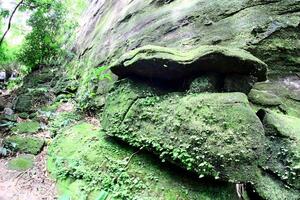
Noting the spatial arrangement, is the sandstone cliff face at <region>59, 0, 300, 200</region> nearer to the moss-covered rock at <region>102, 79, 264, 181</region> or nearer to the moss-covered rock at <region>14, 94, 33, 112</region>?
the moss-covered rock at <region>102, 79, 264, 181</region>

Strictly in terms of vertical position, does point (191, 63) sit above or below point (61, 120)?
above

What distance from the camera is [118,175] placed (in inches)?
181

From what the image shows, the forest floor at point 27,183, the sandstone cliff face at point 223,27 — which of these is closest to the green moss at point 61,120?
the forest floor at point 27,183

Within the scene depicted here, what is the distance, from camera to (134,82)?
5.52 meters

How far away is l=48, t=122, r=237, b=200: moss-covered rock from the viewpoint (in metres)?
4.18

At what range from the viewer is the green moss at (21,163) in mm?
5559

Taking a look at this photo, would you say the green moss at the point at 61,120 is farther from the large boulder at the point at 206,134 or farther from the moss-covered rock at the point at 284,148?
the moss-covered rock at the point at 284,148

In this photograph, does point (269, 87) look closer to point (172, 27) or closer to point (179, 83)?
point (179, 83)

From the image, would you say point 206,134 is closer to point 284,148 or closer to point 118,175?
point 284,148

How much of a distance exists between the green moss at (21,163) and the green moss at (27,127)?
109 cm

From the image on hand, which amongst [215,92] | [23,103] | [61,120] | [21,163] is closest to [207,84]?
[215,92]

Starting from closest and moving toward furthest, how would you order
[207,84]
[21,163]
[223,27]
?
[207,84] → [21,163] → [223,27]

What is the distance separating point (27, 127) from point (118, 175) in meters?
3.35

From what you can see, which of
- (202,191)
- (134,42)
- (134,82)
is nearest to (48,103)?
(134,42)
